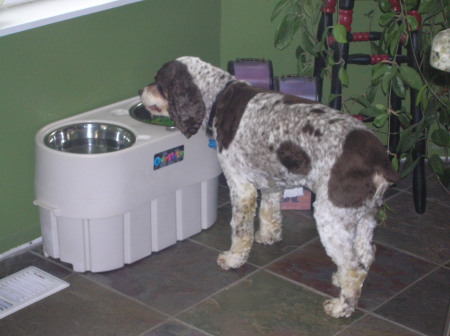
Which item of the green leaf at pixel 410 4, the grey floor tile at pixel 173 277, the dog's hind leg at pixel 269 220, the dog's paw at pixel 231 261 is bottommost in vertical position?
the grey floor tile at pixel 173 277

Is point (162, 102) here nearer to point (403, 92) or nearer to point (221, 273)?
point (221, 273)

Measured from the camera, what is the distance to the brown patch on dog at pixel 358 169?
9.96ft

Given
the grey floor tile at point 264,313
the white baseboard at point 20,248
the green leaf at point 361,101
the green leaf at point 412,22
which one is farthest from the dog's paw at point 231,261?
the green leaf at point 412,22

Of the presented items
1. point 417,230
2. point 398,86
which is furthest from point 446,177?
point 398,86

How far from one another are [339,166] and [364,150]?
11 centimetres

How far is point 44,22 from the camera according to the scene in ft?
11.4

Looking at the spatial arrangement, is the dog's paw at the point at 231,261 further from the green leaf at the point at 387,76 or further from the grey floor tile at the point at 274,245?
the green leaf at the point at 387,76

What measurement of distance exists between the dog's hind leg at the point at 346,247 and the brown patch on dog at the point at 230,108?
0.50m

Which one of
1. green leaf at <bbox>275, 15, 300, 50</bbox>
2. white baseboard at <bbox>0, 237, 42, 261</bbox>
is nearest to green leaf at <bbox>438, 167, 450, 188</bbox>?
green leaf at <bbox>275, 15, 300, 50</bbox>

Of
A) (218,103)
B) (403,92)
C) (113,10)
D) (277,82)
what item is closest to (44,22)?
(113,10)

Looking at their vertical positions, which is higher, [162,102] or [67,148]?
[162,102]

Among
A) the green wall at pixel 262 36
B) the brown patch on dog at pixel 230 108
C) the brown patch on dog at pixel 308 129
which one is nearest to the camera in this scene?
the brown patch on dog at pixel 308 129

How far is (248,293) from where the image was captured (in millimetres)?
3471

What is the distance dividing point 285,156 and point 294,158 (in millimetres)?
46
